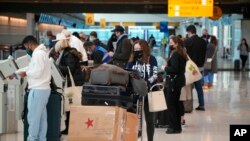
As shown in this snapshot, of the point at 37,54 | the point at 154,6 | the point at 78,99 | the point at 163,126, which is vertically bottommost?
the point at 163,126

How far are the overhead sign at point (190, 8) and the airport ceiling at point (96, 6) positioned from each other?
7.76 metres

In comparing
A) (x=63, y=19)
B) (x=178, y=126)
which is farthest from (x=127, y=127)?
(x=63, y=19)

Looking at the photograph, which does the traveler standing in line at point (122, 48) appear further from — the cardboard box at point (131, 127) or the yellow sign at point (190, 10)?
the yellow sign at point (190, 10)

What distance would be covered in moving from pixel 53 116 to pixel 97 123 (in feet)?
6.46

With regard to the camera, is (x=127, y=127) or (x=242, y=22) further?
(x=242, y=22)

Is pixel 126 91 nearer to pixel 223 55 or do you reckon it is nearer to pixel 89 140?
pixel 89 140

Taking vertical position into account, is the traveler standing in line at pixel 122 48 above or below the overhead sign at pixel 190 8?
below

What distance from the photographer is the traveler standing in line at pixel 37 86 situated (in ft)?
23.7

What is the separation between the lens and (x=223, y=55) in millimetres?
37594

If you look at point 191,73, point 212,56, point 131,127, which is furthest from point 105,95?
point 212,56

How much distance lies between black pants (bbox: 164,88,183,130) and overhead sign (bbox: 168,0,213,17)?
8252 mm

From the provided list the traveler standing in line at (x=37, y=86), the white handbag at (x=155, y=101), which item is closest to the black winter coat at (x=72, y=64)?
the traveler standing in line at (x=37, y=86)

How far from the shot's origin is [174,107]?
30.9ft

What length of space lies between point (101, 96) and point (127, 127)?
1.49 feet
